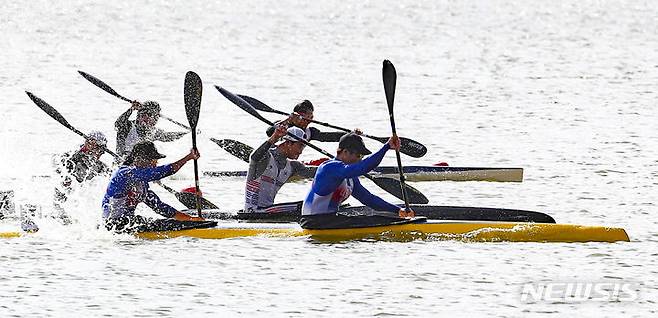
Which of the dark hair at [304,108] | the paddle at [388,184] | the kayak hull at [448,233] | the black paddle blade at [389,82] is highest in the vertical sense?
the black paddle blade at [389,82]

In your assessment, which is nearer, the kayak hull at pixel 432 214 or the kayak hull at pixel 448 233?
the kayak hull at pixel 448 233

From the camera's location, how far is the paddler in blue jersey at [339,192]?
18.8 metres

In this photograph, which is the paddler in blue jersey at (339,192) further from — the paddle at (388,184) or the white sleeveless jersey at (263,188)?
the white sleeveless jersey at (263,188)

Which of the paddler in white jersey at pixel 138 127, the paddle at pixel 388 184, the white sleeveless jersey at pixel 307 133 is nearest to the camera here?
the paddle at pixel 388 184

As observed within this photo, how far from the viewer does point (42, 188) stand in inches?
926

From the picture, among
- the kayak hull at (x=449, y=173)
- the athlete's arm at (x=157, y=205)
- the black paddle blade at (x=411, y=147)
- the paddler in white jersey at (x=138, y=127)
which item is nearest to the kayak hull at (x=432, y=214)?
the athlete's arm at (x=157, y=205)

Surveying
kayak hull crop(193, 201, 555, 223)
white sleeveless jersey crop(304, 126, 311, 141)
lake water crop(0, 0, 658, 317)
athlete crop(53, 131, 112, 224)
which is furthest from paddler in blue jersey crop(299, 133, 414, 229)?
white sleeveless jersey crop(304, 126, 311, 141)

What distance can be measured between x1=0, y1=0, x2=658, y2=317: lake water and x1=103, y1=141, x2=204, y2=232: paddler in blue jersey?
40 cm

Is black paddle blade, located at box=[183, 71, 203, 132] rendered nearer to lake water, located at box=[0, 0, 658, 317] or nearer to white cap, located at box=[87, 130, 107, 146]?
white cap, located at box=[87, 130, 107, 146]

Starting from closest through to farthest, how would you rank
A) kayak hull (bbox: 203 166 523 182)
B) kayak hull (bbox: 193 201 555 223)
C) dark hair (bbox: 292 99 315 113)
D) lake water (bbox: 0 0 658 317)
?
1. lake water (bbox: 0 0 658 317)
2. kayak hull (bbox: 193 201 555 223)
3. dark hair (bbox: 292 99 315 113)
4. kayak hull (bbox: 203 166 523 182)

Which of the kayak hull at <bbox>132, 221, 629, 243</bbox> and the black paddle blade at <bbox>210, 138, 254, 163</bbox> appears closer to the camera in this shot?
the kayak hull at <bbox>132, 221, 629, 243</bbox>
